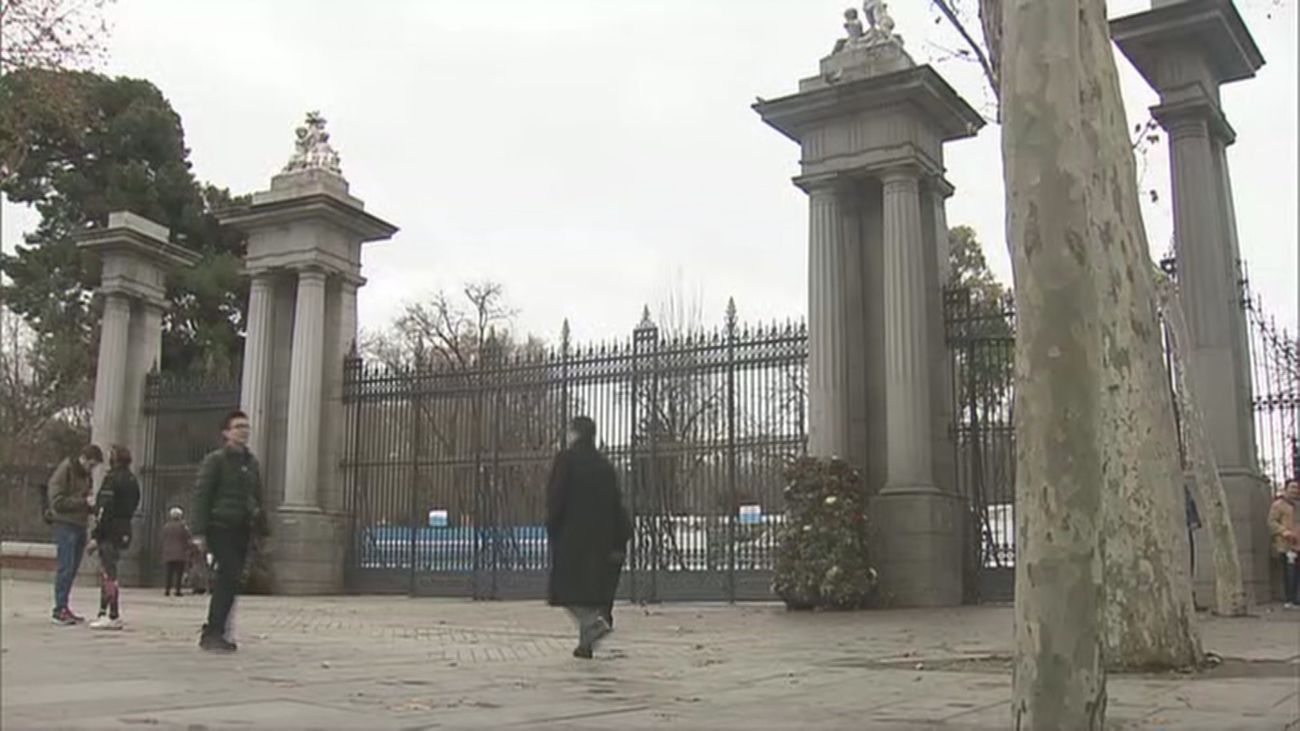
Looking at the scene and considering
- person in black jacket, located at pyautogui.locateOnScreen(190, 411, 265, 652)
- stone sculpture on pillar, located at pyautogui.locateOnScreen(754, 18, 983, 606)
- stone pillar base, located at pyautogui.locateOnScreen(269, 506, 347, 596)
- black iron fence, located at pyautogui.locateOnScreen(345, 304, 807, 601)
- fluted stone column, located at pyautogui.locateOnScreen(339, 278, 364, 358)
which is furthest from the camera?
fluted stone column, located at pyautogui.locateOnScreen(339, 278, 364, 358)

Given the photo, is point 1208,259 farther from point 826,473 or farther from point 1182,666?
point 1182,666

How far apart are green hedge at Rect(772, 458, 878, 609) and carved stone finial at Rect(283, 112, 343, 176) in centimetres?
1043

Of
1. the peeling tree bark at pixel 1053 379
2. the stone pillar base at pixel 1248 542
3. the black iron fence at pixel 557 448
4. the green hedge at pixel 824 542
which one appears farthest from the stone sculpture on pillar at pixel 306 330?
the peeling tree bark at pixel 1053 379

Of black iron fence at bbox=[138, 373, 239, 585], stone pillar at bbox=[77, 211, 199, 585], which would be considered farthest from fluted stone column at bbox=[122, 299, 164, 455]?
black iron fence at bbox=[138, 373, 239, 585]

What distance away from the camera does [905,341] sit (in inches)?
587

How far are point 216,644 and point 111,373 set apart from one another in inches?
575

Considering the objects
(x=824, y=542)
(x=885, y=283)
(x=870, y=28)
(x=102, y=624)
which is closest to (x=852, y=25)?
(x=870, y=28)

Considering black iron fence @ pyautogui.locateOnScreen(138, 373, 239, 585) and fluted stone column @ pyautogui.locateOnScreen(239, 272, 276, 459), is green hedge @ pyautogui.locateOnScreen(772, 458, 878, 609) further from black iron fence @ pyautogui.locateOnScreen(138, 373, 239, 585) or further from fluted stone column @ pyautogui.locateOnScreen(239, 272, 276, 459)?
black iron fence @ pyautogui.locateOnScreen(138, 373, 239, 585)

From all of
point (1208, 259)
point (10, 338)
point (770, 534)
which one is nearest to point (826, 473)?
point (770, 534)

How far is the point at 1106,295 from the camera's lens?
26.1 feet

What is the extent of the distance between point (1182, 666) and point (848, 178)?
9.23 m

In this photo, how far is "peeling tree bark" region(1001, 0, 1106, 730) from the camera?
456 centimetres

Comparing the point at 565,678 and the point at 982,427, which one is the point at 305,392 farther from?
the point at 565,678

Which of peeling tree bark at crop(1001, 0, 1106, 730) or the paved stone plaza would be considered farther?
peeling tree bark at crop(1001, 0, 1106, 730)
